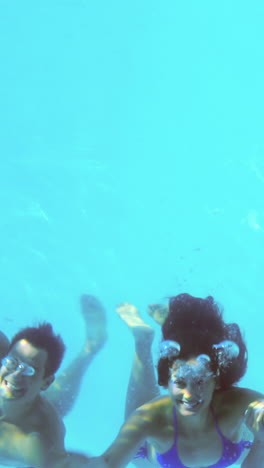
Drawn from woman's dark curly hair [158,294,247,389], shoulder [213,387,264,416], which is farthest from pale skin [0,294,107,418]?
shoulder [213,387,264,416]

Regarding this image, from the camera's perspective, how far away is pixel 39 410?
131 inches

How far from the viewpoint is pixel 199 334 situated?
10.1ft

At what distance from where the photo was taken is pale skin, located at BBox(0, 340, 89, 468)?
3008 mm

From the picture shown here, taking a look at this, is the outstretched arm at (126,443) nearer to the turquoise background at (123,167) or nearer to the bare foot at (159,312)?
the bare foot at (159,312)

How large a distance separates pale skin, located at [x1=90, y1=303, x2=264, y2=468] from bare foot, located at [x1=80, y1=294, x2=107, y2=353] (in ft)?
8.62

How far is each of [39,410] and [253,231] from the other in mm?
6080

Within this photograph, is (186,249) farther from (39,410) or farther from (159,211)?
(39,410)

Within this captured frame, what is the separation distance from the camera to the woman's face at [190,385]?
9.07 ft

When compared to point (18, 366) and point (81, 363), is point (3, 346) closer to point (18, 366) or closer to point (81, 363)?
point (18, 366)

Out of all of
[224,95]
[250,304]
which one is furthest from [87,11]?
[250,304]

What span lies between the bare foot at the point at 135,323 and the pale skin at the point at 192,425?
1.66m

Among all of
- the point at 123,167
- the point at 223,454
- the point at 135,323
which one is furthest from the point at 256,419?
the point at 123,167

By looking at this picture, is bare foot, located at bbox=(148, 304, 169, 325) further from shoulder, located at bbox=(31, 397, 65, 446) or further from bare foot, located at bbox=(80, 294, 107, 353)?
shoulder, located at bbox=(31, 397, 65, 446)

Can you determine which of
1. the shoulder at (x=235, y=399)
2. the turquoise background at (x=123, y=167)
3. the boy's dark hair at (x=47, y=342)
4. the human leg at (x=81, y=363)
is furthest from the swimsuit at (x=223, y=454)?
the turquoise background at (x=123, y=167)
